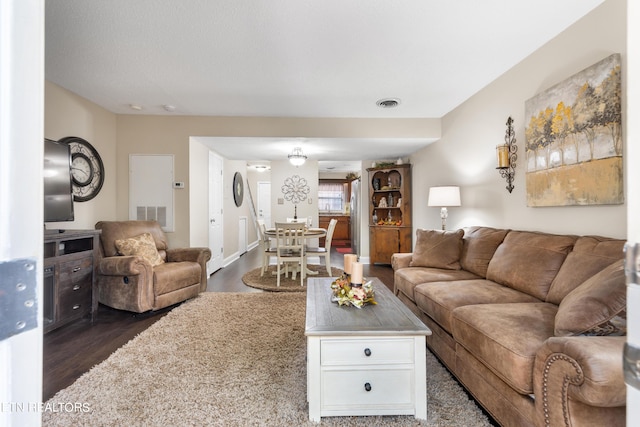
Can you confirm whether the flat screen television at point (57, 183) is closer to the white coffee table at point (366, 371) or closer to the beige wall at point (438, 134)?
the beige wall at point (438, 134)

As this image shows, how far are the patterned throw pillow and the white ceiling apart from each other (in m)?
1.69

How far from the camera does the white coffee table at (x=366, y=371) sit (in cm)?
158

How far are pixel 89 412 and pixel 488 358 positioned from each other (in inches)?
84.9

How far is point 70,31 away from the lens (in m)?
2.26

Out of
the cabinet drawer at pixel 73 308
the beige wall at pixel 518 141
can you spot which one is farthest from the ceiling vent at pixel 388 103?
the cabinet drawer at pixel 73 308

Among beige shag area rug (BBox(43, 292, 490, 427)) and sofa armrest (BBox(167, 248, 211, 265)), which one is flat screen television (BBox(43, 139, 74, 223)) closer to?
sofa armrest (BBox(167, 248, 211, 265))

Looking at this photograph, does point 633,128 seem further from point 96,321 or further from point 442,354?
point 96,321

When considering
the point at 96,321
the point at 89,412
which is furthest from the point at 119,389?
the point at 96,321

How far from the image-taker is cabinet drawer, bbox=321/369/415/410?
5.19 ft

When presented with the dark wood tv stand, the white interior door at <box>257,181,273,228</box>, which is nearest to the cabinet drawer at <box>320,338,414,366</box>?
the dark wood tv stand

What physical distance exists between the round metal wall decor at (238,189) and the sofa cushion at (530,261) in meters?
5.38

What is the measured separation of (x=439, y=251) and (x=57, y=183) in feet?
12.2

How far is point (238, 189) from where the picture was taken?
22.7 ft

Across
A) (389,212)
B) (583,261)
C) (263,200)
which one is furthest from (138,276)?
(263,200)
